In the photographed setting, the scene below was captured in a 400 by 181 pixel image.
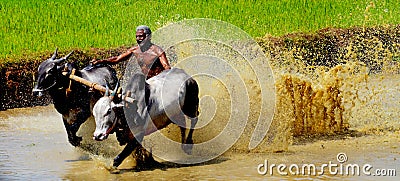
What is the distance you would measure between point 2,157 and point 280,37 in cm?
784

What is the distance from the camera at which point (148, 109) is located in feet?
29.0

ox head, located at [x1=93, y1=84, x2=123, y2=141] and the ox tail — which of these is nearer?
ox head, located at [x1=93, y1=84, x2=123, y2=141]

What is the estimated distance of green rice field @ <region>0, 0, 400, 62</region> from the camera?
16734 millimetres

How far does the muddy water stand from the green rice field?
486cm

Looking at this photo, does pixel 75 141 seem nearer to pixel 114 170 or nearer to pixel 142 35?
pixel 114 170

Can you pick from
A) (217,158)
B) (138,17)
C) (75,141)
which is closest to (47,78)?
(75,141)

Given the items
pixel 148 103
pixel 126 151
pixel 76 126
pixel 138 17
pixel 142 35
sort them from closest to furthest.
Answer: pixel 126 151 → pixel 148 103 → pixel 142 35 → pixel 76 126 → pixel 138 17

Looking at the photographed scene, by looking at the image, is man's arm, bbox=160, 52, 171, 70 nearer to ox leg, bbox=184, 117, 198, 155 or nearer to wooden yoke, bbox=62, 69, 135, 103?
ox leg, bbox=184, 117, 198, 155

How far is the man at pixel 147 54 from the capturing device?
9.34m

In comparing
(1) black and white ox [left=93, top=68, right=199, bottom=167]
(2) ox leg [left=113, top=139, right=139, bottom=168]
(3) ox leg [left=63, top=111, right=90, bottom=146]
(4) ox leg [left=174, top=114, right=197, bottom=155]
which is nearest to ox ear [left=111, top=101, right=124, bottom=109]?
(1) black and white ox [left=93, top=68, right=199, bottom=167]

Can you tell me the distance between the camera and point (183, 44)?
11812mm

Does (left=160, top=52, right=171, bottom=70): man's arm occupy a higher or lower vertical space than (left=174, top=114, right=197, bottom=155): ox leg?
higher

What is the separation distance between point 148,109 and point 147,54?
0.83 m

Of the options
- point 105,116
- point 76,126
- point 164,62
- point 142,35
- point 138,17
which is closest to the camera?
point 105,116
